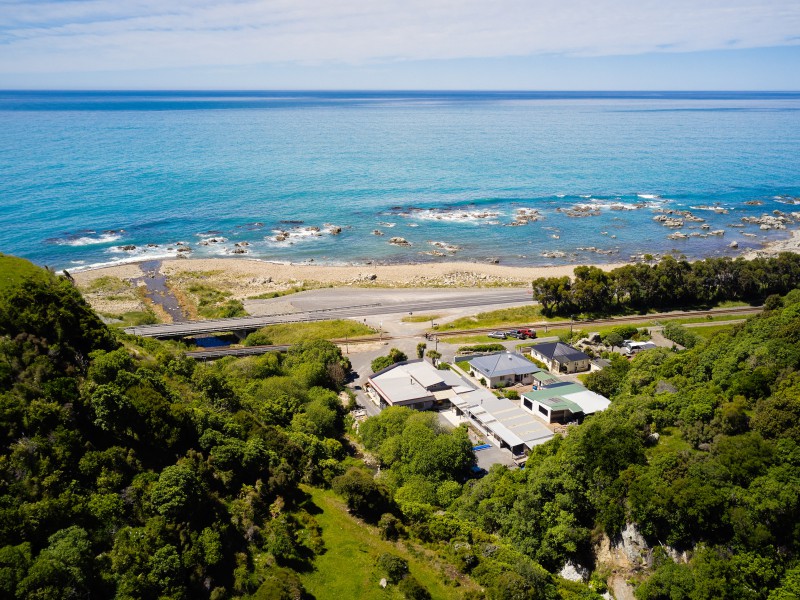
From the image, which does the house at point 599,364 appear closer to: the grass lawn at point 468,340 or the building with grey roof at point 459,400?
the grass lawn at point 468,340

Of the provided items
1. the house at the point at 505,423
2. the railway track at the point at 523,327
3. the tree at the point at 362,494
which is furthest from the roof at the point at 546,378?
the tree at the point at 362,494

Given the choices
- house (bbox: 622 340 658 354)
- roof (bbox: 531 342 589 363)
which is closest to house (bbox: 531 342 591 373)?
roof (bbox: 531 342 589 363)

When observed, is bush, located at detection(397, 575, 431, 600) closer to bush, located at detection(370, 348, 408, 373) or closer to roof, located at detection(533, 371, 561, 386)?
roof, located at detection(533, 371, 561, 386)

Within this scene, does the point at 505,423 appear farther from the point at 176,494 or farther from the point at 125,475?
the point at 125,475

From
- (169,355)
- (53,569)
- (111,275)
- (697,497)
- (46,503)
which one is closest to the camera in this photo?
(53,569)

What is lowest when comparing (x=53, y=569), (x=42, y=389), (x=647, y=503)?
(x=647, y=503)

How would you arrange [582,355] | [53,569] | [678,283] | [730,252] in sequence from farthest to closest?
[730,252] → [678,283] → [582,355] → [53,569]

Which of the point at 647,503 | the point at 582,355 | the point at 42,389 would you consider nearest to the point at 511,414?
the point at 582,355

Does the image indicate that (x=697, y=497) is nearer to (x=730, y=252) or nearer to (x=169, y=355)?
(x=169, y=355)
